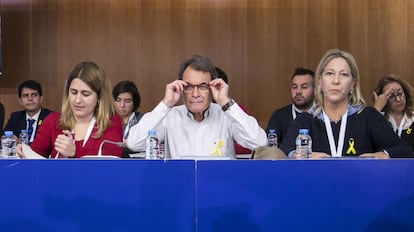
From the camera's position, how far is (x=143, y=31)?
7.21m

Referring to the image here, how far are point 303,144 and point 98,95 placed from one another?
1.18m

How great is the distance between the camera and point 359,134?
3186 mm

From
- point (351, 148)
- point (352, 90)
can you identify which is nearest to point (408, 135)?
point (352, 90)

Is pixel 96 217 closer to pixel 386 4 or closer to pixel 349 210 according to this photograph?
pixel 349 210

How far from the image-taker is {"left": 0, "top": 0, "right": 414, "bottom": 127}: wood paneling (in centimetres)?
708

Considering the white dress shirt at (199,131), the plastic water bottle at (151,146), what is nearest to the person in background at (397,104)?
the white dress shirt at (199,131)

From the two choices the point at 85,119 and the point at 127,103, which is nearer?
the point at 85,119

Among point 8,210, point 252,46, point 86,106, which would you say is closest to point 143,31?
point 252,46

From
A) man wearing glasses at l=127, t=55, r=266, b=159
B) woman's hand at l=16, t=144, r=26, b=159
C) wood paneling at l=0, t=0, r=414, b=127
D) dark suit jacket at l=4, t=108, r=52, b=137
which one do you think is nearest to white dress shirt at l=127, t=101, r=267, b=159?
man wearing glasses at l=127, t=55, r=266, b=159

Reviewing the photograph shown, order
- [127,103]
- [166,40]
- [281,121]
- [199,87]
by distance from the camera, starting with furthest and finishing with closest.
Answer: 1. [166,40]
2. [127,103]
3. [281,121]
4. [199,87]

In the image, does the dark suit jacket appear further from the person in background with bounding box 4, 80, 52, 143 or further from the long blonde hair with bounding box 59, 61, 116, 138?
the long blonde hair with bounding box 59, 61, 116, 138

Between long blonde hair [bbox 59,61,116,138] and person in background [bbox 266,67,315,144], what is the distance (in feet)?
6.78

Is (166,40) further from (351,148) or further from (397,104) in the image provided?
(351,148)

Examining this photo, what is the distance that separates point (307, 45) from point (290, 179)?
486 centimetres
